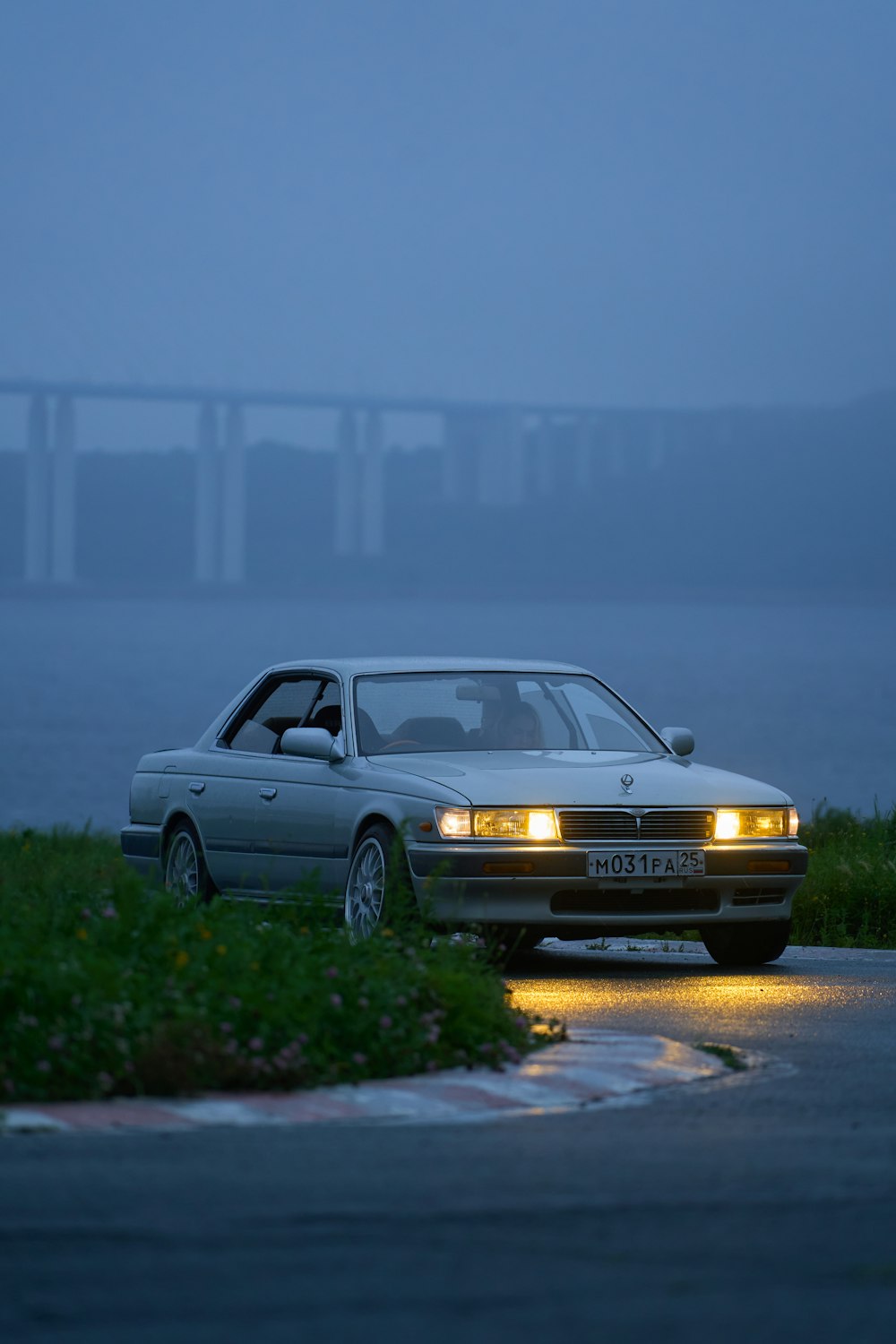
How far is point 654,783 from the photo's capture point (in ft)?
38.8

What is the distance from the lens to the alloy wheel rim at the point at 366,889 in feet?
37.8

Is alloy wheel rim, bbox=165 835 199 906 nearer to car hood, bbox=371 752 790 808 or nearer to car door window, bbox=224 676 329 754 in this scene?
car door window, bbox=224 676 329 754

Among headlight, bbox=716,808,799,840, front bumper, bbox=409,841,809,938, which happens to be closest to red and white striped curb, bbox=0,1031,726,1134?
front bumper, bbox=409,841,809,938

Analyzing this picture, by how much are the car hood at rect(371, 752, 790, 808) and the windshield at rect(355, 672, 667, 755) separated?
0.75 feet

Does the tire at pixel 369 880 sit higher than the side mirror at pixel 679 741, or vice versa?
the side mirror at pixel 679 741

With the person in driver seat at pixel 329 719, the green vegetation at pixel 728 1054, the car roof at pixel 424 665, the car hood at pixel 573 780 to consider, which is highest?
the car roof at pixel 424 665

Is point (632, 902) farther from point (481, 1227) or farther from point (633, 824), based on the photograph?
point (481, 1227)

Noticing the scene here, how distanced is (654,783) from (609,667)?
118395mm

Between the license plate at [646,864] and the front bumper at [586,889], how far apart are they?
0.08 ft

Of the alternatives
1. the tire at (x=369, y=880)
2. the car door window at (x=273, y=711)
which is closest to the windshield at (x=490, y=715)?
the car door window at (x=273, y=711)

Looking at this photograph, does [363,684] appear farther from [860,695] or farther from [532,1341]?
[860,695]

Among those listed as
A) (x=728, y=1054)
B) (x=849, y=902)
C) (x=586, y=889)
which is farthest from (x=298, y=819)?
(x=728, y=1054)

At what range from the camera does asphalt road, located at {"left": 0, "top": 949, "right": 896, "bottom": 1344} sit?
181 inches

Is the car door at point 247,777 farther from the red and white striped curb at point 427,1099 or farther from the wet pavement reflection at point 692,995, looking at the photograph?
the red and white striped curb at point 427,1099
